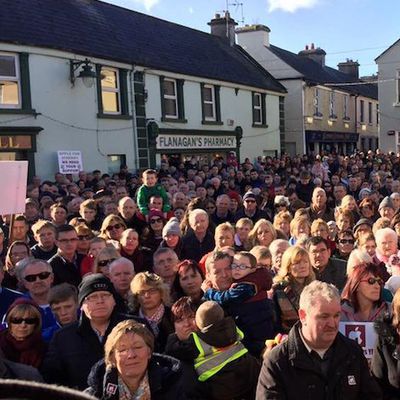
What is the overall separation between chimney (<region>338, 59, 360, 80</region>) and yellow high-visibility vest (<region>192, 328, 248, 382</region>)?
130ft

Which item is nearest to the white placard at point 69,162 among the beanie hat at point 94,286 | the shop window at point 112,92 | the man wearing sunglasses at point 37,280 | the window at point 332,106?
the shop window at point 112,92

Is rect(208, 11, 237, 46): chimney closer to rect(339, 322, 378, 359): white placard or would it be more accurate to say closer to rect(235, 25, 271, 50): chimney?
rect(235, 25, 271, 50): chimney

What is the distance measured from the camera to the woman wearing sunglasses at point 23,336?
349 centimetres

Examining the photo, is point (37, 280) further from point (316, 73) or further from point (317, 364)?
point (316, 73)

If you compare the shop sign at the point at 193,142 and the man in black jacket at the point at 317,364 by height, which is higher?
the shop sign at the point at 193,142

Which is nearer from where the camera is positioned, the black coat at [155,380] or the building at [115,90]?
the black coat at [155,380]

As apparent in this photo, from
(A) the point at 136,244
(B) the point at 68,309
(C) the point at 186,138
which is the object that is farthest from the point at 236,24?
(B) the point at 68,309

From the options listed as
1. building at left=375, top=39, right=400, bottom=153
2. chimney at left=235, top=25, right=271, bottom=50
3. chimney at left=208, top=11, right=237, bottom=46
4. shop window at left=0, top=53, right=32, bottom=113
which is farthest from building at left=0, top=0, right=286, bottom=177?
building at left=375, top=39, right=400, bottom=153

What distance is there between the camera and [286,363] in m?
2.85

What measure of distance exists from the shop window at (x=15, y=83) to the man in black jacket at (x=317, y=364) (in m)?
10.9

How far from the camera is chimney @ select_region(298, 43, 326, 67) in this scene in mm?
34719

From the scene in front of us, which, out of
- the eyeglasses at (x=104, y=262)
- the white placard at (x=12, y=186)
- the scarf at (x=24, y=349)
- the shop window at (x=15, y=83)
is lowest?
the scarf at (x=24, y=349)

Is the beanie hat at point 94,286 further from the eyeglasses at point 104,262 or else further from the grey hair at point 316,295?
the grey hair at point 316,295

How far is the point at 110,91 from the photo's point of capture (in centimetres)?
1530
